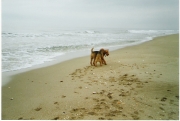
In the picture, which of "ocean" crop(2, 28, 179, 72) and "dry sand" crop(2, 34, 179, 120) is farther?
"ocean" crop(2, 28, 179, 72)

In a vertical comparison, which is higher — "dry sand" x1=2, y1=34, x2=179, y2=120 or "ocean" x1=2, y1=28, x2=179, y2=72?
"ocean" x1=2, y1=28, x2=179, y2=72

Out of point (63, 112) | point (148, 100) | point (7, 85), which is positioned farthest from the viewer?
point (7, 85)

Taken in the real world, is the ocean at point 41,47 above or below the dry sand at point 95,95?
above

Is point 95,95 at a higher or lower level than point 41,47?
lower

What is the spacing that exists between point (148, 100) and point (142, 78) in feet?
5.27

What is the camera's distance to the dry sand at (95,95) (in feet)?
11.6

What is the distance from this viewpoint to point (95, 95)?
14.5 ft

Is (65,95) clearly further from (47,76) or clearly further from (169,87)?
(169,87)

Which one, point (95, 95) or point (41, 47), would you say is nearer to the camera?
point (95, 95)

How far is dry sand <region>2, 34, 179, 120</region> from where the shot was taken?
354cm

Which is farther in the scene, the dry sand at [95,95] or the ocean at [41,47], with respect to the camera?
the ocean at [41,47]

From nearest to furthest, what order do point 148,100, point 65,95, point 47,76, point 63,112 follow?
point 63,112 < point 148,100 < point 65,95 < point 47,76

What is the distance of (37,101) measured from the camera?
4.19m

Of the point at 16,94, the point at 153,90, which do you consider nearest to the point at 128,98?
the point at 153,90
